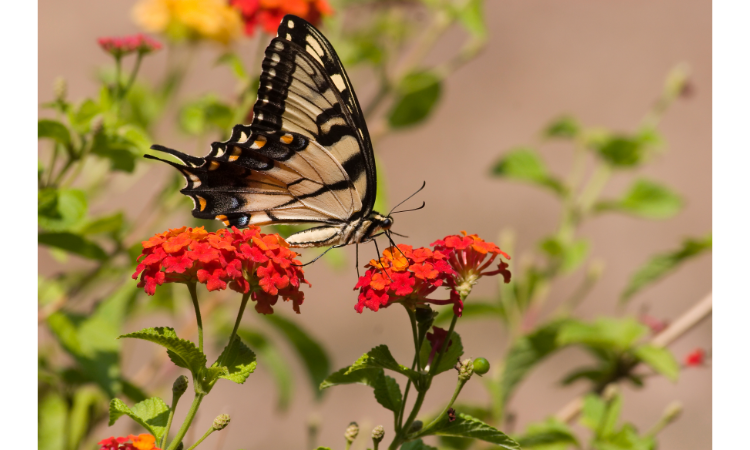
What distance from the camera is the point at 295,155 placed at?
6.26 feet

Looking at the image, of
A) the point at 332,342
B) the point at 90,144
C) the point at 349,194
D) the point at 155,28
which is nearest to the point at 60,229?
the point at 90,144

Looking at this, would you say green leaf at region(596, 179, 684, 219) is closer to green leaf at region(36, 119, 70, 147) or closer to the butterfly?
the butterfly

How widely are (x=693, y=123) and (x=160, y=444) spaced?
4.58 m

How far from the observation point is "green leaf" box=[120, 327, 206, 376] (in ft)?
3.44

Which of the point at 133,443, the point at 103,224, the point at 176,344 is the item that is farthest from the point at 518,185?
the point at 133,443

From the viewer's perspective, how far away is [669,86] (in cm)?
257

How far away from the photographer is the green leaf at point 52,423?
6.14ft

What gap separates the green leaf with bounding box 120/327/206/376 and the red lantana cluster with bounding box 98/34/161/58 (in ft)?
2.92

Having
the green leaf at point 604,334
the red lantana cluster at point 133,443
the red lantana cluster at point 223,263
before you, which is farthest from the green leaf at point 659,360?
the red lantana cluster at point 133,443

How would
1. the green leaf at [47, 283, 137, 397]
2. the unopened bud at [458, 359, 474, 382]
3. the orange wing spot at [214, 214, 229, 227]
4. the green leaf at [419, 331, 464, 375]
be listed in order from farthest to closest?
the orange wing spot at [214, 214, 229, 227] < the green leaf at [47, 283, 137, 397] < the green leaf at [419, 331, 464, 375] < the unopened bud at [458, 359, 474, 382]

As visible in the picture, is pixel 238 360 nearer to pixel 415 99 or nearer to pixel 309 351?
pixel 309 351

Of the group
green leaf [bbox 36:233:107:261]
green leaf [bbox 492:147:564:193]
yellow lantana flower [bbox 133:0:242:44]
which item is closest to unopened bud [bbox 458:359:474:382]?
green leaf [bbox 36:233:107:261]

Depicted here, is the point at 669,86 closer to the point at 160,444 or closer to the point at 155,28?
the point at 155,28

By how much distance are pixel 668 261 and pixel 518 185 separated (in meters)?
2.72
